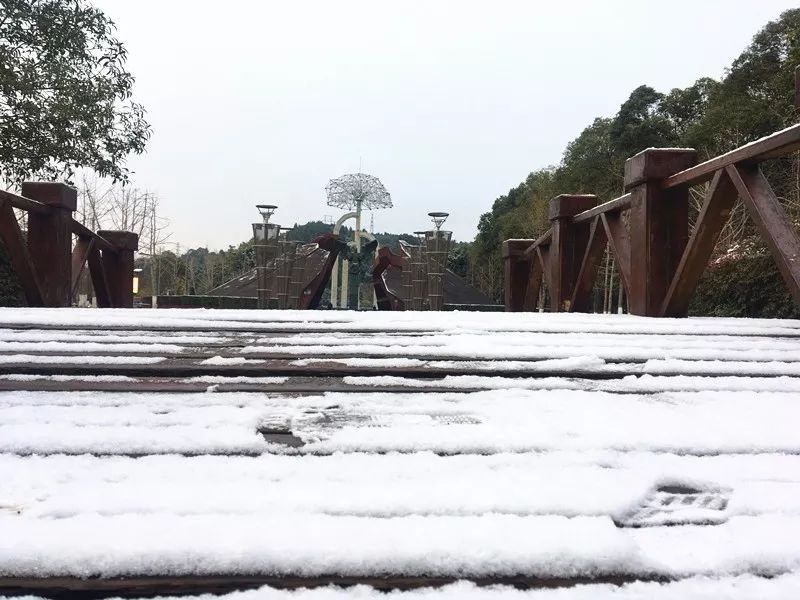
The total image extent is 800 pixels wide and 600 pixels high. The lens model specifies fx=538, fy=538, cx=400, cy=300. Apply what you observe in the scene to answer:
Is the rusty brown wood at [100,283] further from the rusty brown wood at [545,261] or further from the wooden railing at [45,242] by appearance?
the rusty brown wood at [545,261]

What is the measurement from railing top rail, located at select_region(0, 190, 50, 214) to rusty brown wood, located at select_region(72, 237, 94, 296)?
0.53 metres

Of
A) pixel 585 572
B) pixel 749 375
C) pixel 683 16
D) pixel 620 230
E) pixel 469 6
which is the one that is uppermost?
pixel 683 16

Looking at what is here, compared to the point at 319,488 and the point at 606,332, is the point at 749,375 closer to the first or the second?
the point at 606,332

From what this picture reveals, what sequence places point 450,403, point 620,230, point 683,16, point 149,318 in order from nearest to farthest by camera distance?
point 450,403 → point 149,318 → point 620,230 → point 683,16

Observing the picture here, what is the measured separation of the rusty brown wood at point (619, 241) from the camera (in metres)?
3.25

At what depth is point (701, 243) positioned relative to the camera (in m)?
2.67

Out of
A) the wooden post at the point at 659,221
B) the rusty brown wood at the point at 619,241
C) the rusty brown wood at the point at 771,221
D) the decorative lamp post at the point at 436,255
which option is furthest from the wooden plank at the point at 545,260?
the decorative lamp post at the point at 436,255

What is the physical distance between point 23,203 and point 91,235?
954 mm

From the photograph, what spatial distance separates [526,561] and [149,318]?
7.66ft

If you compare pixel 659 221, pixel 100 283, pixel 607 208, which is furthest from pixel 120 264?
pixel 659 221

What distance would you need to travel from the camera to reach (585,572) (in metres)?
0.66

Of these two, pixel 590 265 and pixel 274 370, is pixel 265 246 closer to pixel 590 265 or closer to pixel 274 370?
pixel 590 265

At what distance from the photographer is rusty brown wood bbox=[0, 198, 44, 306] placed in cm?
312

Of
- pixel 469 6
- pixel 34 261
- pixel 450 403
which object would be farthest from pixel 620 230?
pixel 469 6
